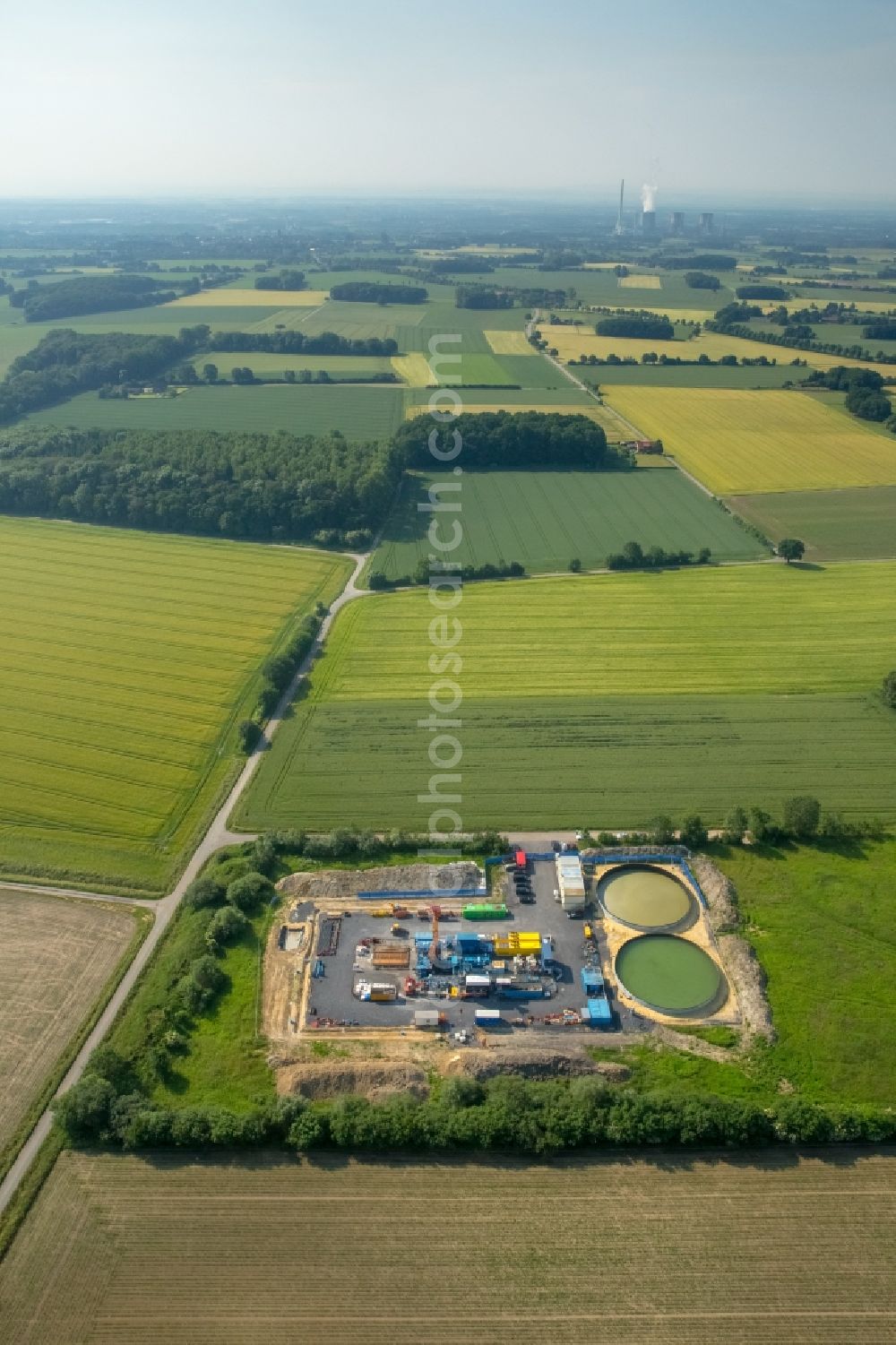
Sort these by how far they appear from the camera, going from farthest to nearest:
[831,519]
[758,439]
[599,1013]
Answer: [758,439], [831,519], [599,1013]

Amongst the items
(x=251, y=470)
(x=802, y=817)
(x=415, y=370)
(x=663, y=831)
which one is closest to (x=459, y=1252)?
(x=663, y=831)

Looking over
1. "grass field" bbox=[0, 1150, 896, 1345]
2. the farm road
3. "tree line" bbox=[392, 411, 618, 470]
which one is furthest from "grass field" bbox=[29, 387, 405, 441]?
"grass field" bbox=[0, 1150, 896, 1345]

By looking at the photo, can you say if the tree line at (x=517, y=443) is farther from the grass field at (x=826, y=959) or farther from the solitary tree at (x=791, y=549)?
the grass field at (x=826, y=959)

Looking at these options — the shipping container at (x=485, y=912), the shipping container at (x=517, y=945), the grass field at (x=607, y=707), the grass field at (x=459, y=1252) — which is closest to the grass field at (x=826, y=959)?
the grass field at (x=459, y=1252)

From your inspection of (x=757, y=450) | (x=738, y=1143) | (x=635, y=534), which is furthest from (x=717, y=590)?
(x=738, y=1143)

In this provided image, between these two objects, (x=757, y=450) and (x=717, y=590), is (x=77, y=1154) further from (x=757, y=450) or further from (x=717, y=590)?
(x=757, y=450)

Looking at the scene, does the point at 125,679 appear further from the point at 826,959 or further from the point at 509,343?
the point at 509,343

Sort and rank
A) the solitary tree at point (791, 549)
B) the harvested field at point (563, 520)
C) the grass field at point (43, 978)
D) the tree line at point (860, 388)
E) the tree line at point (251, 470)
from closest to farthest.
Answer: the grass field at point (43, 978)
the solitary tree at point (791, 549)
the harvested field at point (563, 520)
the tree line at point (251, 470)
the tree line at point (860, 388)
